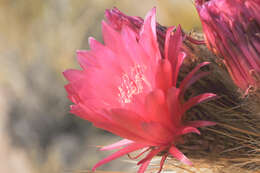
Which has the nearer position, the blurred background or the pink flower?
the pink flower

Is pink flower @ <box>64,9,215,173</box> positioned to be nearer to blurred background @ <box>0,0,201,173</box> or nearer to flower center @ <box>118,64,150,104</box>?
flower center @ <box>118,64,150,104</box>

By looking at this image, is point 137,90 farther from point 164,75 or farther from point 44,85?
point 44,85

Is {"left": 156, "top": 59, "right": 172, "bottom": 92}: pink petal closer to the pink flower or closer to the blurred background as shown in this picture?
the pink flower

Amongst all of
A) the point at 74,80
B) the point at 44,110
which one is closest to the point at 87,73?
the point at 74,80

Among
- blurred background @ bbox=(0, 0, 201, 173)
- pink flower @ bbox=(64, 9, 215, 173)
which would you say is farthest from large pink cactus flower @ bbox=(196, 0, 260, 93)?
blurred background @ bbox=(0, 0, 201, 173)

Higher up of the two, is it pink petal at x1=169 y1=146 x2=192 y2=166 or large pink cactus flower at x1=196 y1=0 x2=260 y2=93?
large pink cactus flower at x1=196 y1=0 x2=260 y2=93

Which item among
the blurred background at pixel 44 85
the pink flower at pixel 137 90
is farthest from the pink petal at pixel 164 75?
the blurred background at pixel 44 85

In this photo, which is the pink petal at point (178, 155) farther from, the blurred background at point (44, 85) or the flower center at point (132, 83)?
the blurred background at point (44, 85)
